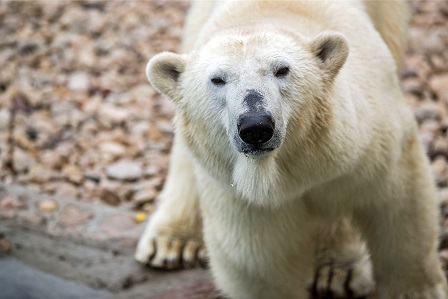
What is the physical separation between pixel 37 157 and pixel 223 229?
2552 millimetres

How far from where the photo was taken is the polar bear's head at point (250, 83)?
281cm

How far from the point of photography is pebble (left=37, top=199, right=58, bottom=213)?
4789 mm

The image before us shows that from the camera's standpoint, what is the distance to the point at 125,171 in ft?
18.2

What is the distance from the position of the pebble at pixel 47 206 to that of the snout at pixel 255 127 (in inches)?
90.8

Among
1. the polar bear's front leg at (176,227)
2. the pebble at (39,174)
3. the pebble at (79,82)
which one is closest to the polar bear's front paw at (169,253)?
the polar bear's front leg at (176,227)

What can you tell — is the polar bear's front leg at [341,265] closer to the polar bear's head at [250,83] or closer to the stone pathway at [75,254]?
the stone pathway at [75,254]

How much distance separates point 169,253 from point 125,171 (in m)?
1.29

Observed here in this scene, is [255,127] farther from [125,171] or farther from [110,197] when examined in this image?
[125,171]

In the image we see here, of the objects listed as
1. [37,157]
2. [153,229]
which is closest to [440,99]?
[153,229]

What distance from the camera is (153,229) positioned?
14.8 feet

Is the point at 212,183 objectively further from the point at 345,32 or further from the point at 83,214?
the point at 83,214

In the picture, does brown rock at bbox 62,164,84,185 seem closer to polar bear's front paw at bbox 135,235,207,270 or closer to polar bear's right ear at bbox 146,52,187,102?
polar bear's front paw at bbox 135,235,207,270

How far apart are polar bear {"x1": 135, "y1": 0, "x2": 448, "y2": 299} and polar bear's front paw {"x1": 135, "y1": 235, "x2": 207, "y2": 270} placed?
560 millimetres

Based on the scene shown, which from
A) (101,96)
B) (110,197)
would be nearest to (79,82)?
(101,96)
